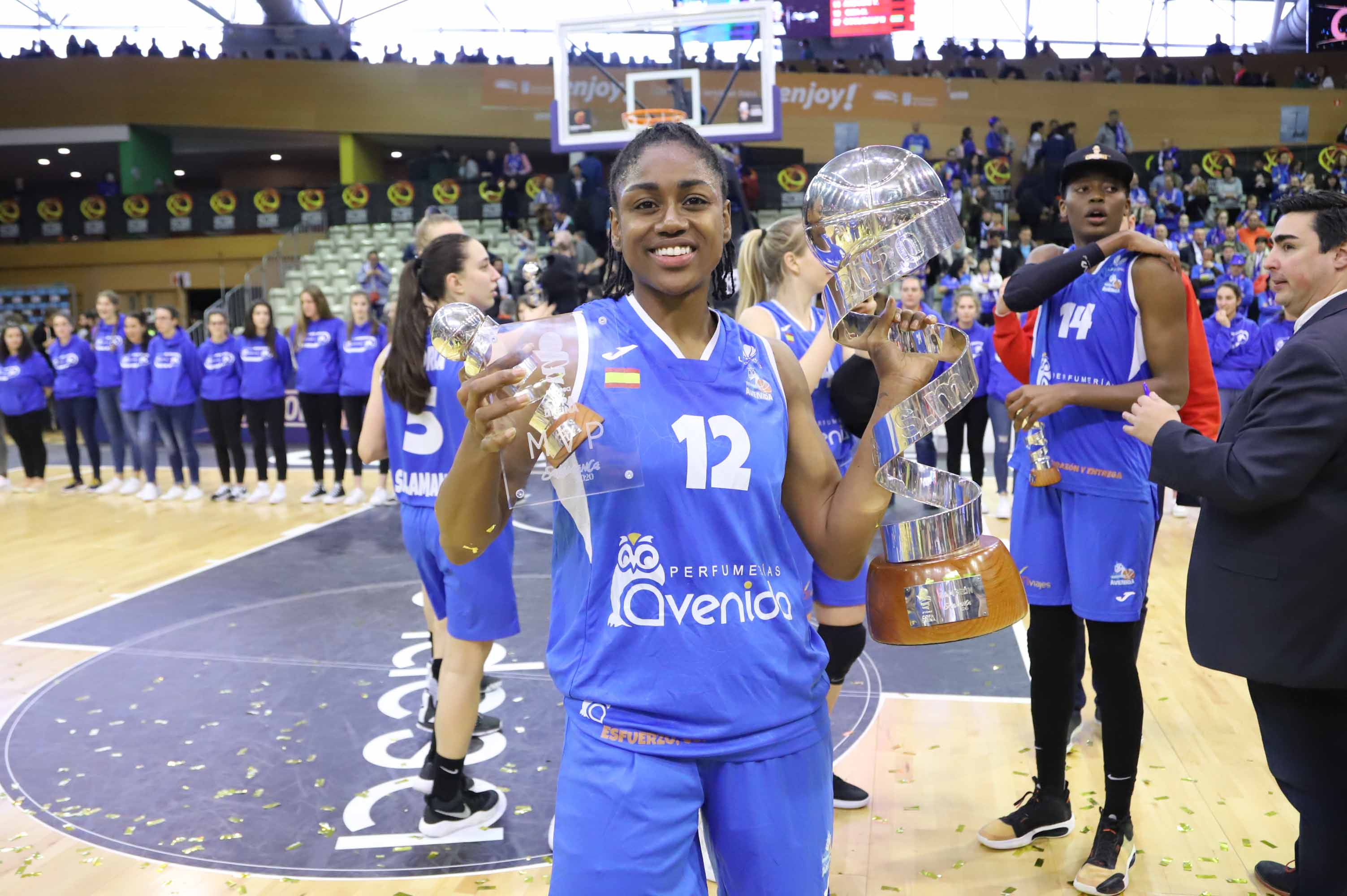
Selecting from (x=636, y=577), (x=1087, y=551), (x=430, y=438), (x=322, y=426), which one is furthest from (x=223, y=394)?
(x=636, y=577)

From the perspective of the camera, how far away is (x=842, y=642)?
10.6 feet

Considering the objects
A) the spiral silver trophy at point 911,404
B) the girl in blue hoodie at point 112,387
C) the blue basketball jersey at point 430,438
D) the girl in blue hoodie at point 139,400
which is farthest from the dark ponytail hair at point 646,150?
the girl in blue hoodie at point 112,387

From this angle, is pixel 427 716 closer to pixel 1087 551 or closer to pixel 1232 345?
→ pixel 1087 551

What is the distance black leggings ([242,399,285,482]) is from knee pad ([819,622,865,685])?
24.5 feet

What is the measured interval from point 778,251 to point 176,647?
3993mm

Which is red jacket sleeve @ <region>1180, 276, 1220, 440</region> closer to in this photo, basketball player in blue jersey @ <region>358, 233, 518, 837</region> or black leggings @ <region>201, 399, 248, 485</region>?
basketball player in blue jersey @ <region>358, 233, 518, 837</region>

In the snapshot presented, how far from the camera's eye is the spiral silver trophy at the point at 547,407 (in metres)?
1.47

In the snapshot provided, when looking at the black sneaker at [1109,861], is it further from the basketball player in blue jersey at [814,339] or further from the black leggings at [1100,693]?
the basketball player in blue jersey at [814,339]

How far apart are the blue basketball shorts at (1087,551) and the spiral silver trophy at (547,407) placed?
1823 mm

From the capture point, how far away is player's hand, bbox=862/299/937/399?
164 centimetres

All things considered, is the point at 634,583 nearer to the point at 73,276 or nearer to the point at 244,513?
the point at 244,513

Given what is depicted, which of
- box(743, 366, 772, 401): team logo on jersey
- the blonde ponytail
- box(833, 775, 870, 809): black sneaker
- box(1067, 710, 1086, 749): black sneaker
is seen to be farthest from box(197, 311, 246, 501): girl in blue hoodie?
box(743, 366, 772, 401): team logo on jersey

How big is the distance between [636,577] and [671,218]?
1.85ft

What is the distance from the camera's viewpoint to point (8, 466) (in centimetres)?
1281
